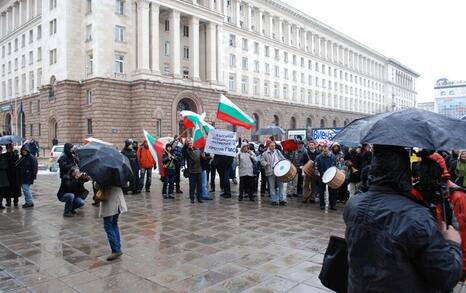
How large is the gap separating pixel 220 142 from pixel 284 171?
2.44 metres

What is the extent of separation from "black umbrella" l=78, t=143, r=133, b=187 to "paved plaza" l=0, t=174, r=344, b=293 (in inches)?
51.0

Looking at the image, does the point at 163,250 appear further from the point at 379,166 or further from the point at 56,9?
the point at 56,9

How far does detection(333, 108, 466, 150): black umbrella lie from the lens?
7.47 feet

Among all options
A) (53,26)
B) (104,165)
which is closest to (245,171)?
(104,165)

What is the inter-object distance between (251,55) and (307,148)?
141 feet

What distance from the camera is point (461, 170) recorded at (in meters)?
9.38

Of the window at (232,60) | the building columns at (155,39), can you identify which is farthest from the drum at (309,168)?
the window at (232,60)

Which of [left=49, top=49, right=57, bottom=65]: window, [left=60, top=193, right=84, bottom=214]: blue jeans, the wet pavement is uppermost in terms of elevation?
[left=49, top=49, right=57, bottom=65]: window

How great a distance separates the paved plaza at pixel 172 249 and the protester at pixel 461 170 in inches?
128

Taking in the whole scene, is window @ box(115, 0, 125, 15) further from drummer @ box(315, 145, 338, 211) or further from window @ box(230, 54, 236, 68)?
drummer @ box(315, 145, 338, 211)

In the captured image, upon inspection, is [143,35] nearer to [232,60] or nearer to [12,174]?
[232,60]

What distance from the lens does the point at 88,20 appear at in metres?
35.5

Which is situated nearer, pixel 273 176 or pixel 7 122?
pixel 273 176

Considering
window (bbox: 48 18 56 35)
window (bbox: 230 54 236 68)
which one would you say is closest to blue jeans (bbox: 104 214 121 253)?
window (bbox: 48 18 56 35)
